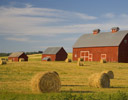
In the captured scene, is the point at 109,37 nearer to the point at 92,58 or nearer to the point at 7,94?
the point at 92,58

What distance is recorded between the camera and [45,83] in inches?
630

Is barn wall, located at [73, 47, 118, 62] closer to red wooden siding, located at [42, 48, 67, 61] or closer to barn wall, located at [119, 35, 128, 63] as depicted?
barn wall, located at [119, 35, 128, 63]

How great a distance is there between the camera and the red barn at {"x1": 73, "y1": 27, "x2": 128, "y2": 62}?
2355 inches

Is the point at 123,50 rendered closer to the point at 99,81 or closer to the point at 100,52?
the point at 100,52

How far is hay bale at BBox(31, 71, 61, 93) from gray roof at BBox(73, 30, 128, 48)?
44.5 meters

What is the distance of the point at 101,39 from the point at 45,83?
166 feet

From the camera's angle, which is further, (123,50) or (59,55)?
(59,55)

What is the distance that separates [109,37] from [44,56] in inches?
959

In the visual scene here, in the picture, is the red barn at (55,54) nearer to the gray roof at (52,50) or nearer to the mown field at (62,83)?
the gray roof at (52,50)

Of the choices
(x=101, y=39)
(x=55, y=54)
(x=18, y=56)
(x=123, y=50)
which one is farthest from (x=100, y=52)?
(x=18, y=56)

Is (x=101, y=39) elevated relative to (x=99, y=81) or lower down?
elevated

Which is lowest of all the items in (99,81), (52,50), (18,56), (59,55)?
(99,81)

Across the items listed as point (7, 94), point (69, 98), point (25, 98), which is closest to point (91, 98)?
point (69, 98)

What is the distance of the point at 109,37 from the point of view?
64.2 metres
